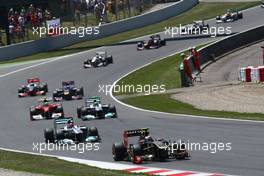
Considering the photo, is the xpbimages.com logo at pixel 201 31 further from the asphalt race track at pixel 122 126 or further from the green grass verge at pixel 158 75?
the green grass verge at pixel 158 75

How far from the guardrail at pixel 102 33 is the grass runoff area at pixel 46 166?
3270cm

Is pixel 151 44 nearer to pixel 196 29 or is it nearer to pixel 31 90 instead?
pixel 196 29

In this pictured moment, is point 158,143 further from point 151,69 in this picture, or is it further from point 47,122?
point 151,69

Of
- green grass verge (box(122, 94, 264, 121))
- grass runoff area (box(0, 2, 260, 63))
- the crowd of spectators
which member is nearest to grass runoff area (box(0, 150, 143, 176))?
green grass verge (box(122, 94, 264, 121))

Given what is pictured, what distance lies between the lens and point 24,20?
5216cm

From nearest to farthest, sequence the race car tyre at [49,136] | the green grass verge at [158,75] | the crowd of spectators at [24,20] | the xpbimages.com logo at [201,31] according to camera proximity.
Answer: the race car tyre at [49,136]
the green grass verge at [158,75]
the crowd of spectators at [24,20]
the xpbimages.com logo at [201,31]

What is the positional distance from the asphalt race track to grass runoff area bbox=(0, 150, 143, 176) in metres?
1.17

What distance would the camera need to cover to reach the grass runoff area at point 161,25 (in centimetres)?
5175

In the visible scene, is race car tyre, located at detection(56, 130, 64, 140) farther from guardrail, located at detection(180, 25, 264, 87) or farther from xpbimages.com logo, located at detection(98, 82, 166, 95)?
guardrail, located at detection(180, 25, 264, 87)

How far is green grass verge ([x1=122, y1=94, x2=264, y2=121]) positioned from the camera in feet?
79.3

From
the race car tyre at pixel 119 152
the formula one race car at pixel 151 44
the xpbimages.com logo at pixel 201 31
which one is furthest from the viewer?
the xpbimages.com logo at pixel 201 31

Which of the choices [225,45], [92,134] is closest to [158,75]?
[225,45]

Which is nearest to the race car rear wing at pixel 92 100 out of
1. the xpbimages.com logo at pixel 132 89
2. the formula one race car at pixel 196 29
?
the xpbimages.com logo at pixel 132 89

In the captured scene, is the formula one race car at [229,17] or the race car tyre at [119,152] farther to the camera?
the formula one race car at [229,17]
